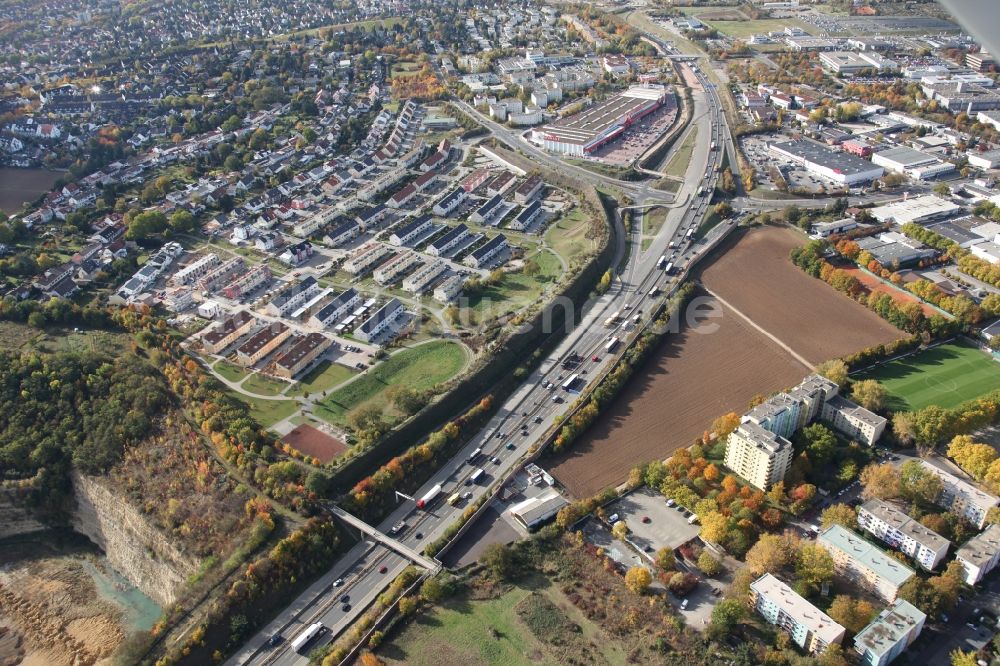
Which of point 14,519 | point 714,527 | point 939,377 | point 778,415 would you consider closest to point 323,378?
point 14,519

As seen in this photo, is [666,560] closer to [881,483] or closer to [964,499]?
[881,483]

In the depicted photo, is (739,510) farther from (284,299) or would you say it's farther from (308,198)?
(308,198)

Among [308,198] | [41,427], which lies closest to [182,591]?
[41,427]

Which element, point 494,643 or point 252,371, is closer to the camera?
point 494,643

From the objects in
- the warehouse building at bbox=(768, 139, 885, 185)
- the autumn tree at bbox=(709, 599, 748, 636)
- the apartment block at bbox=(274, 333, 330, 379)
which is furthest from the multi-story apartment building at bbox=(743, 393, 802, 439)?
the warehouse building at bbox=(768, 139, 885, 185)

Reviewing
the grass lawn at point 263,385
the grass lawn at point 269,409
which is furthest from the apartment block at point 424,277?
the grass lawn at point 269,409

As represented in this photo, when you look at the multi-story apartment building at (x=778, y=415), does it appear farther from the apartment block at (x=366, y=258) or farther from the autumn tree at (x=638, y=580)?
the apartment block at (x=366, y=258)
